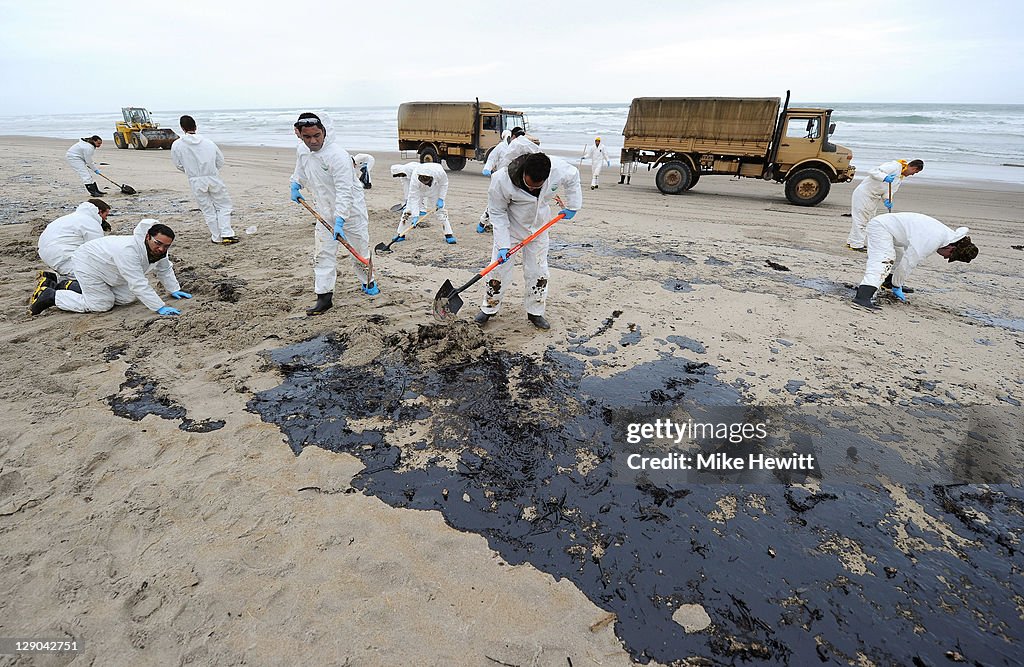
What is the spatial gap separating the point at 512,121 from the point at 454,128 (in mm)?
1976

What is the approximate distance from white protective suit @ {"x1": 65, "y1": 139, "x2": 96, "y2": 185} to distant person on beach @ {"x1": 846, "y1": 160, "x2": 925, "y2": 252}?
544 inches

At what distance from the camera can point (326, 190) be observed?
175 inches

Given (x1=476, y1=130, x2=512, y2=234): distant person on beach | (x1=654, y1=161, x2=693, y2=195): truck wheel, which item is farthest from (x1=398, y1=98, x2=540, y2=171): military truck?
(x1=476, y1=130, x2=512, y2=234): distant person on beach

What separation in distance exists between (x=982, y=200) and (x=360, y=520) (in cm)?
1556

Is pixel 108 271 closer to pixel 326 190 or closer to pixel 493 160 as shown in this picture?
pixel 326 190

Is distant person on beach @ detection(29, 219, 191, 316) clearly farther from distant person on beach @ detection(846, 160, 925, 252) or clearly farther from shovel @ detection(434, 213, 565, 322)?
distant person on beach @ detection(846, 160, 925, 252)

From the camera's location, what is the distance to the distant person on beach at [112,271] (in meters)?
4.08

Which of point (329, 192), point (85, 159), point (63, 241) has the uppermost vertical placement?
point (85, 159)

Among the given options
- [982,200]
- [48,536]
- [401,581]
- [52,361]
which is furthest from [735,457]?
[982,200]

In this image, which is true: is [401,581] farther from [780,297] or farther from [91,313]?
[780,297]

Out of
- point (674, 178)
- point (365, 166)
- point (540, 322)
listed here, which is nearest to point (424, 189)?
point (540, 322)

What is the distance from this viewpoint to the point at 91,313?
13.9 ft

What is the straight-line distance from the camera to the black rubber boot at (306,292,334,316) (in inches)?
174

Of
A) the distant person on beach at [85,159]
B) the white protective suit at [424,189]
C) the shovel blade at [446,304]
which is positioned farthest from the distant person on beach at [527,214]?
the distant person on beach at [85,159]
